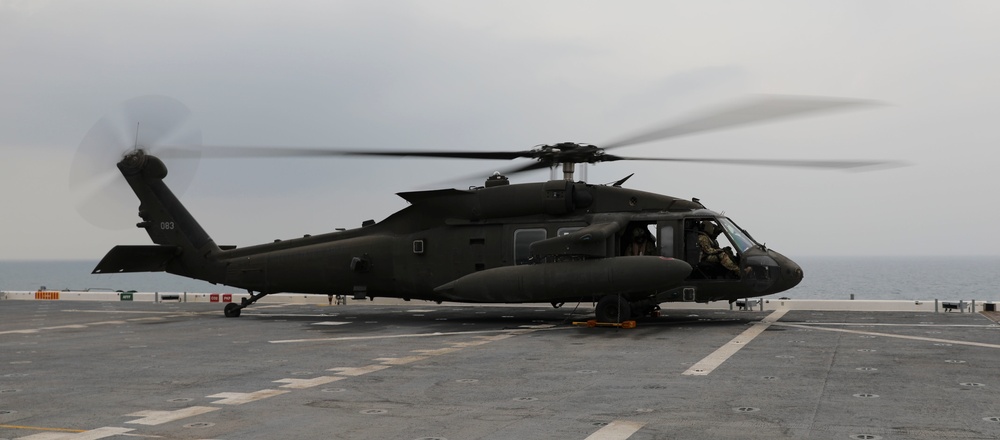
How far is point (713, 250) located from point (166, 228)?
17713 millimetres

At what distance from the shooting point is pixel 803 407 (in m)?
10.0

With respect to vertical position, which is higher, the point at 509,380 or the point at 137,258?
the point at 137,258

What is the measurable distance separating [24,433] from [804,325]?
58.7 ft

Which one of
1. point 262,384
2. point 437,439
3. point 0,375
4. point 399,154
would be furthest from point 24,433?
point 399,154

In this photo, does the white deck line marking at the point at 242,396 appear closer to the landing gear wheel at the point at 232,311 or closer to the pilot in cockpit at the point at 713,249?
the pilot in cockpit at the point at 713,249

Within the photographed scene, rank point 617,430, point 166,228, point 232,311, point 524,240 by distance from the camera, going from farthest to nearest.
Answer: point 166,228, point 232,311, point 524,240, point 617,430

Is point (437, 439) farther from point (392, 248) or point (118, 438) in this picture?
point (392, 248)

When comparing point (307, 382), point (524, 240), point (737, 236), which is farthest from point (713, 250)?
point (307, 382)

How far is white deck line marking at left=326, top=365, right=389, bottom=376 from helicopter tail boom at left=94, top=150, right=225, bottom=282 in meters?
14.1

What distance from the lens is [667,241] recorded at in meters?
21.4

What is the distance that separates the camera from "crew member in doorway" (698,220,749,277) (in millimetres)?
21172

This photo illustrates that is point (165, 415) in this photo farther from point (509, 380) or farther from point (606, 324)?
point (606, 324)

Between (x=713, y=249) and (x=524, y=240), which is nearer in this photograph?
(x=713, y=249)

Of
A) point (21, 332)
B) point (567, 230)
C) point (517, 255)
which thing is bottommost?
point (21, 332)
